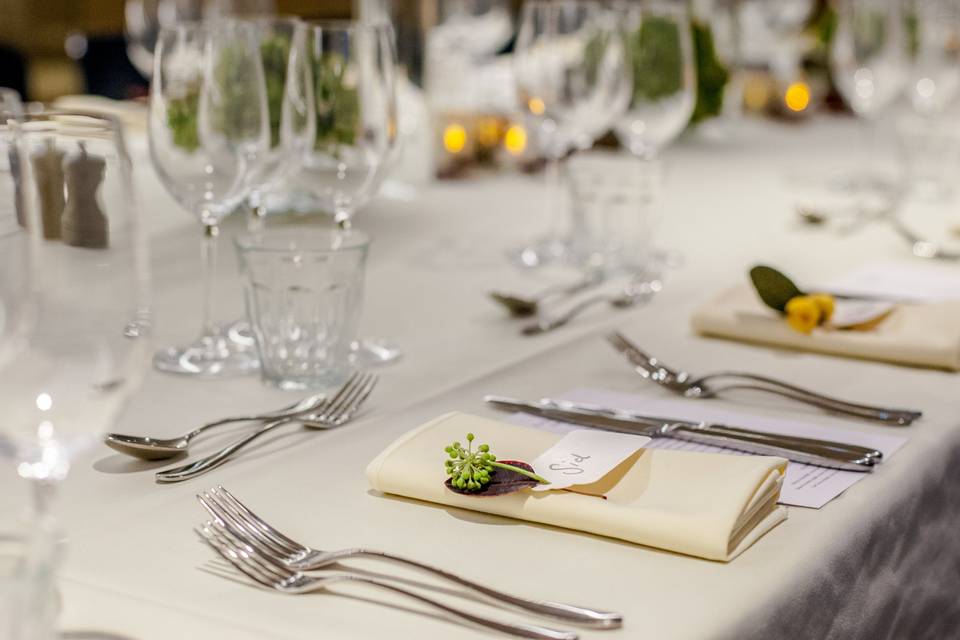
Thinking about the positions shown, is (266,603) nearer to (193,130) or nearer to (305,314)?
(305,314)

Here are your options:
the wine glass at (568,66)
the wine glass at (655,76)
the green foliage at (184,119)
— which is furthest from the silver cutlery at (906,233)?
the green foliage at (184,119)

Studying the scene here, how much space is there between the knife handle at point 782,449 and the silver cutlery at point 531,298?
0.47 m

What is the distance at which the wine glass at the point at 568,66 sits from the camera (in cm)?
187

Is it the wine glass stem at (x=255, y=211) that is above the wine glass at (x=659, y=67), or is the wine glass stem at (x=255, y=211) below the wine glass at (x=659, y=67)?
below

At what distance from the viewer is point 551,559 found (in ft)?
2.73

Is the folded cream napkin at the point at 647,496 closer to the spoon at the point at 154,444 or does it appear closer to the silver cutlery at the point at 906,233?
the spoon at the point at 154,444

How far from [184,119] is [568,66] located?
777mm

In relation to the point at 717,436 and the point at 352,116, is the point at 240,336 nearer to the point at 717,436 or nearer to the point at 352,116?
the point at 352,116

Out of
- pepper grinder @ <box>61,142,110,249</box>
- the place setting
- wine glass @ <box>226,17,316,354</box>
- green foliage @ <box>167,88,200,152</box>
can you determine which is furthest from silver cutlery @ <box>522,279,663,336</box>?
pepper grinder @ <box>61,142,110,249</box>

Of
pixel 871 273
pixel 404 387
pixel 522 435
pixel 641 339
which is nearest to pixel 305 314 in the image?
pixel 404 387

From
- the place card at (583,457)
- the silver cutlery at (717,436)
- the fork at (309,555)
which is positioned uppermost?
the place card at (583,457)

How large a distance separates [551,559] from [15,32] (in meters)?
4.87

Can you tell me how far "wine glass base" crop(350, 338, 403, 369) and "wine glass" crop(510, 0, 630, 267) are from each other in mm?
488

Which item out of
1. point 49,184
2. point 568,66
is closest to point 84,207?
point 49,184
